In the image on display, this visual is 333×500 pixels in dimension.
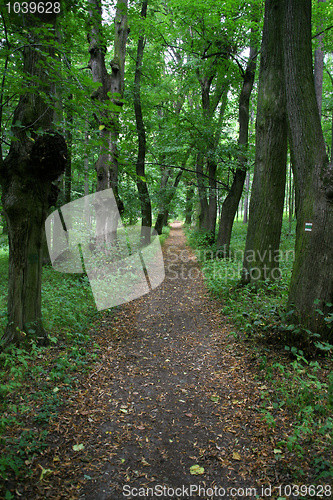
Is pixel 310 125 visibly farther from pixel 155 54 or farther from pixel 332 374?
pixel 155 54

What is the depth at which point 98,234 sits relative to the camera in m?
10.1

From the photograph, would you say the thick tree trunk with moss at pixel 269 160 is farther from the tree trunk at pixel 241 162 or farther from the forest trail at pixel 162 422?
the tree trunk at pixel 241 162

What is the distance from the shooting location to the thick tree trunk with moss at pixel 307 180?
4406 mm

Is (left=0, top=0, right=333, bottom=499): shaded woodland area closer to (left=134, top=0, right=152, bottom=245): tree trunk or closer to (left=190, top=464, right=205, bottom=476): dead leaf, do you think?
(left=190, top=464, right=205, bottom=476): dead leaf

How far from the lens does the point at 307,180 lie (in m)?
4.61

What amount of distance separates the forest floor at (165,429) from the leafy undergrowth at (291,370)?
5.3 inches

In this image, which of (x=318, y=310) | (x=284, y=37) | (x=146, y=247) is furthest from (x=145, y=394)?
(x=146, y=247)

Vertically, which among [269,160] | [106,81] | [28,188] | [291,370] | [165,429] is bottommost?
[165,429]

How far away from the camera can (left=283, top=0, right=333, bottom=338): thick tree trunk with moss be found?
4.41m

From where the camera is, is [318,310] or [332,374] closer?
[332,374]

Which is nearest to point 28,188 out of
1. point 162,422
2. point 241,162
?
point 162,422

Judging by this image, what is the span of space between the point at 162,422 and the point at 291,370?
1933 millimetres

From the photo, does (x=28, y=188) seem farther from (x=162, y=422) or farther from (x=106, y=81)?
(x=106, y=81)

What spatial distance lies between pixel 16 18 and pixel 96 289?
585 centimetres
